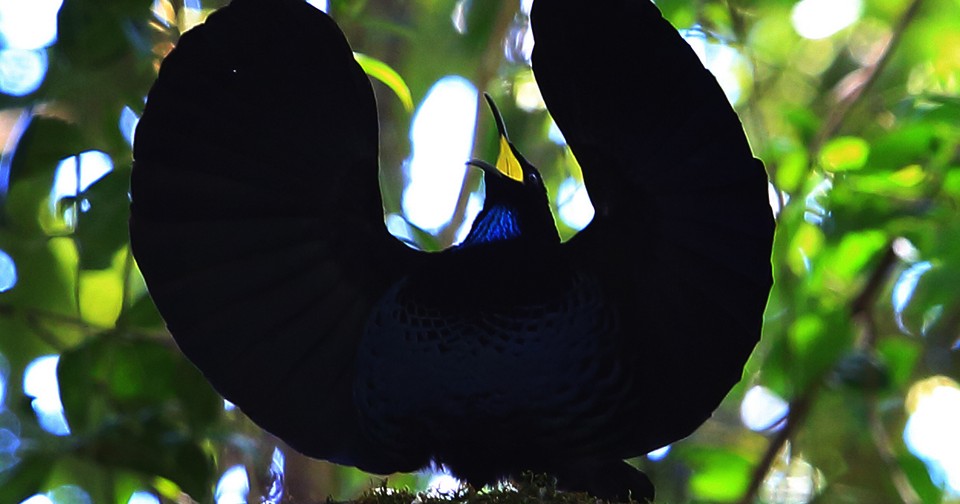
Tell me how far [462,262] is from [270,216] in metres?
0.35

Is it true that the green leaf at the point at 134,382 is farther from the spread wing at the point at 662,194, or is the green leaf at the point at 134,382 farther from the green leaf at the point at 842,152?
the green leaf at the point at 842,152

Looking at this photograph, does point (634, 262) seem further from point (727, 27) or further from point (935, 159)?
point (727, 27)

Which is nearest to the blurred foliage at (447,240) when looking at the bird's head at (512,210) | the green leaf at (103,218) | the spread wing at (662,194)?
the green leaf at (103,218)

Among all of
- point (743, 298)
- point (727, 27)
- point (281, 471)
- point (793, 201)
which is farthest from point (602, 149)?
point (727, 27)

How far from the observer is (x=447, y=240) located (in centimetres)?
338

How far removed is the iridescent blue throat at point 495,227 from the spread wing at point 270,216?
12cm

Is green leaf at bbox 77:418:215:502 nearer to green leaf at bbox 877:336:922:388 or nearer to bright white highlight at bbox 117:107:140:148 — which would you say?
bright white highlight at bbox 117:107:140:148

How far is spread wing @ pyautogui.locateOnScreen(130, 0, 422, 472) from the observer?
→ 1.87m

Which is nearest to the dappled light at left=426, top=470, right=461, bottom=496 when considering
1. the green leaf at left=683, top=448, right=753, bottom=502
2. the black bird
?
the black bird

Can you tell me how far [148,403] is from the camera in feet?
9.01

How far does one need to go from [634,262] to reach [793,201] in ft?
4.18

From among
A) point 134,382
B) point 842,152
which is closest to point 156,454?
point 134,382

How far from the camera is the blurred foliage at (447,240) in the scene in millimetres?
2619

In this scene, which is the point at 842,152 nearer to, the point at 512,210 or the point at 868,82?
the point at 868,82
